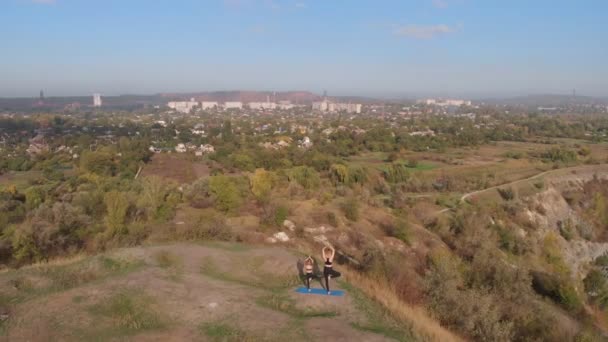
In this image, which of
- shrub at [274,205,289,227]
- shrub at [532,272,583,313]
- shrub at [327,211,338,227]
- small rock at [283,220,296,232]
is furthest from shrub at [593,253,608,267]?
shrub at [274,205,289,227]

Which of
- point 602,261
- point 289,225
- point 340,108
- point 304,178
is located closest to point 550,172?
point 602,261

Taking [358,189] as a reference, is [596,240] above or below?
below

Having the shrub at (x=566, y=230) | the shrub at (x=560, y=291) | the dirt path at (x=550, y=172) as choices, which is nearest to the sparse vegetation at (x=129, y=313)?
the shrub at (x=560, y=291)

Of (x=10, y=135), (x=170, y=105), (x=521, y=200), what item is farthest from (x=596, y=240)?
(x=170, y=105)

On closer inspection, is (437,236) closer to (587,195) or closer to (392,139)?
(587,195)

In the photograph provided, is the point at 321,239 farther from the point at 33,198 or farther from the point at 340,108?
the point at 340,108

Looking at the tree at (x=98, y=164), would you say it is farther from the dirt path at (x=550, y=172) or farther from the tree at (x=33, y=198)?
the dirt path at (x=550, y=172)
